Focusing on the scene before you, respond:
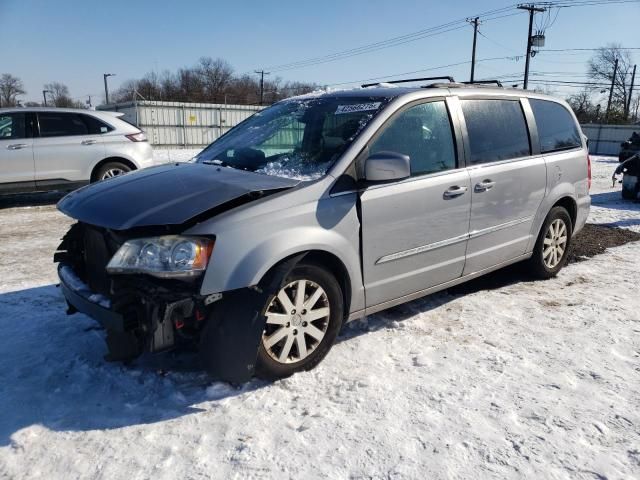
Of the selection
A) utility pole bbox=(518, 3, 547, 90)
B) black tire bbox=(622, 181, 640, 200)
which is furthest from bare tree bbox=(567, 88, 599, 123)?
black tire bbox=(622, 181, 640, 200)

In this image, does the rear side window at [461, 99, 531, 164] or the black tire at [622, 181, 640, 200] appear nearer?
the rear side window at [461, 99, 531, 164]

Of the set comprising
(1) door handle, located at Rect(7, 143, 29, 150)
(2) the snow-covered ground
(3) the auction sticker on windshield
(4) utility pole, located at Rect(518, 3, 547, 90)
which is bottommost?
(2) the snow-covered ground

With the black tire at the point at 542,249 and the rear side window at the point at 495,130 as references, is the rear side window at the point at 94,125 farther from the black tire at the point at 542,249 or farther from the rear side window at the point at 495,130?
the black tire at the point at 542,249

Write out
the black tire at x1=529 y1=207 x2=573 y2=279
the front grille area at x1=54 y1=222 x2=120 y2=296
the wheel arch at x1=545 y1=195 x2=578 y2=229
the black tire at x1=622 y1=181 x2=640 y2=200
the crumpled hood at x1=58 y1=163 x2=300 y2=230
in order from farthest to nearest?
the black tire at x1=622 y1=181 x2=640 y2=200 < the wheel arch at x1=545 y1=195 x2=578 y2=229 < the black tire at x1=529 y1=207 x2=573 y2=279 < the front grille area at x1=54 y1=222 x2=120 y2=296 < the crumpled hood at x1=58 y1=163 x2=300 y2=230

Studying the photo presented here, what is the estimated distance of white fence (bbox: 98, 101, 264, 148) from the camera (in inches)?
1121

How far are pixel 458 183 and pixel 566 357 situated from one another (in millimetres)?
1439

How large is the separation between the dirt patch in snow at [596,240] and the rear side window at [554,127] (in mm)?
1484

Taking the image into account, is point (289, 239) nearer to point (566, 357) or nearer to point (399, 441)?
point (399, 441)

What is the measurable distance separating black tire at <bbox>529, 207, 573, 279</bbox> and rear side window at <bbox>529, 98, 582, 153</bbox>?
636mm

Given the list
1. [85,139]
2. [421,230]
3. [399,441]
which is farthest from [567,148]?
[85,139]

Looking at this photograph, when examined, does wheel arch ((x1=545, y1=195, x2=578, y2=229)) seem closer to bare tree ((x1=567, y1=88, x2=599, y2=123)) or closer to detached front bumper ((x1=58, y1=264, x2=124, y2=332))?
detached front bumper ((x1=58, y1=264, x2=124, y2=332))

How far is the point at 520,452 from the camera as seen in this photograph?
2479 mm

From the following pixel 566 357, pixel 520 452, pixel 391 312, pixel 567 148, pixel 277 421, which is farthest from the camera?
pixel 567 148

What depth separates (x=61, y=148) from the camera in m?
8.75
